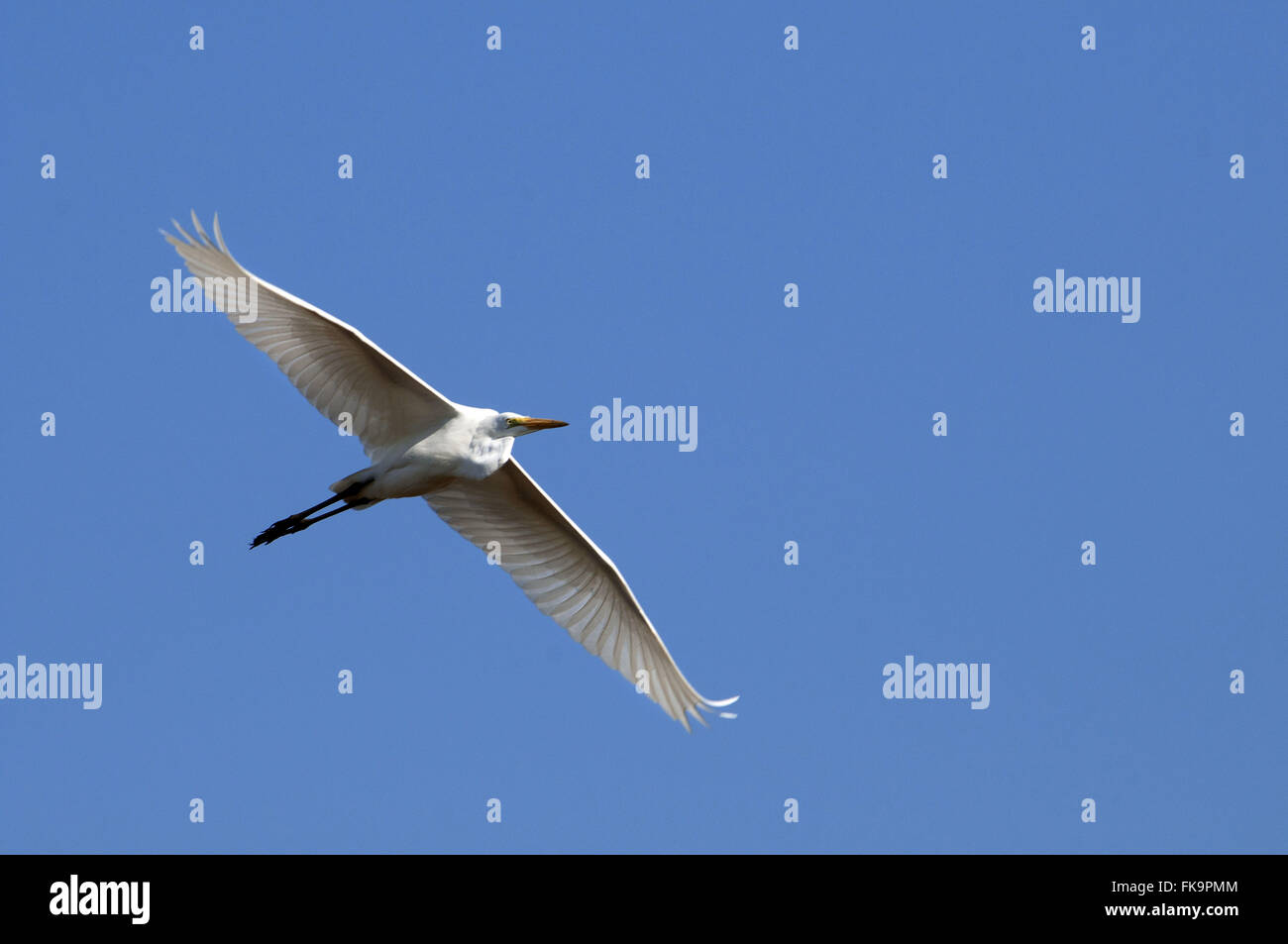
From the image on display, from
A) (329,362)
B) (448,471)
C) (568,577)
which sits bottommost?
(568,577)

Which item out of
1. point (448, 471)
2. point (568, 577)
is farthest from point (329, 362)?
point (568, 577)

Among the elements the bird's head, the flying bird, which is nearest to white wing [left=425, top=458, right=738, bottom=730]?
the flying bird

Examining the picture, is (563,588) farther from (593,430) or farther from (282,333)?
(282,333)

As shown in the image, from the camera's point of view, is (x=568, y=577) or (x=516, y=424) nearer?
(x=516, y=424)

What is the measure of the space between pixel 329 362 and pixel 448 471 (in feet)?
5.93

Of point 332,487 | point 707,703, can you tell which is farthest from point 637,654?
point 332,487

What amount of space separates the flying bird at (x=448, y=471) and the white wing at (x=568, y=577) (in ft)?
0.04

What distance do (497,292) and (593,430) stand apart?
218 centimetres

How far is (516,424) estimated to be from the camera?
790 inches

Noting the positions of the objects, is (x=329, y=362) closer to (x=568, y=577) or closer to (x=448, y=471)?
(x=448, y=471)

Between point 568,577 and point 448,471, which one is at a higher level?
point 448,471

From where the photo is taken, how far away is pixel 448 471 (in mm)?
19875

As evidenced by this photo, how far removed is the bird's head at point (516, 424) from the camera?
65.6 ft

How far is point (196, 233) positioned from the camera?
1870 centimetres
